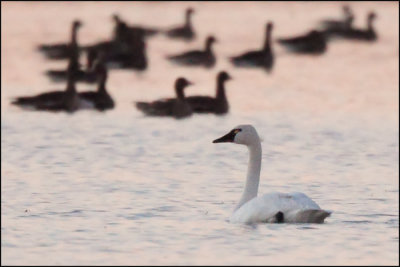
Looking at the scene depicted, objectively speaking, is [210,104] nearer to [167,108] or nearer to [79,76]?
[167,108]

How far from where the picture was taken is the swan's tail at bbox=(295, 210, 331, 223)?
1273 centimetres

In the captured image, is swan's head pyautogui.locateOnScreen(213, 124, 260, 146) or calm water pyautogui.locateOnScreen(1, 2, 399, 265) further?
swan's head pyautogui.locateOnScreen(213, 124, 260, 146)

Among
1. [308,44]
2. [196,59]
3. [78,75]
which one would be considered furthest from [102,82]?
[308,44]

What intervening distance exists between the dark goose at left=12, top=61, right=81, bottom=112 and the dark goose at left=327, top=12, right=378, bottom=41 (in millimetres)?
19765

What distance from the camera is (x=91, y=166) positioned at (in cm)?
1805

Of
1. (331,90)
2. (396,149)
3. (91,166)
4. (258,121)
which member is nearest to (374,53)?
(331,90)

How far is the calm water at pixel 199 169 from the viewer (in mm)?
11914

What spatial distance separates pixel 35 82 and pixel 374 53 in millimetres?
12269

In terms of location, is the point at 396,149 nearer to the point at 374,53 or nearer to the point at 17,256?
the point at 17,256

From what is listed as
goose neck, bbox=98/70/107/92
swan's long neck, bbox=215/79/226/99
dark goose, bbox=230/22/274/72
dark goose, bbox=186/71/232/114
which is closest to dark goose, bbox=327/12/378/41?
dark goose, bbox=230/22/274/72

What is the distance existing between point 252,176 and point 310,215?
4.07ft

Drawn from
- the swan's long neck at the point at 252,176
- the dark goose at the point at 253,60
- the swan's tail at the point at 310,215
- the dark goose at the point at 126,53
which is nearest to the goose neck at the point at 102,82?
the dark goose at the point at 126,53

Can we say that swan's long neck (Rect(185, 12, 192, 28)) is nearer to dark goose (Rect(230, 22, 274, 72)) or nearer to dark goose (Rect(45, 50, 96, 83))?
dark goose (Rect(230, 22, 274, 72))

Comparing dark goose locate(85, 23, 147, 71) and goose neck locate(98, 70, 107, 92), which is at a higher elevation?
goose neck locate(98, 70, 107, 92)
